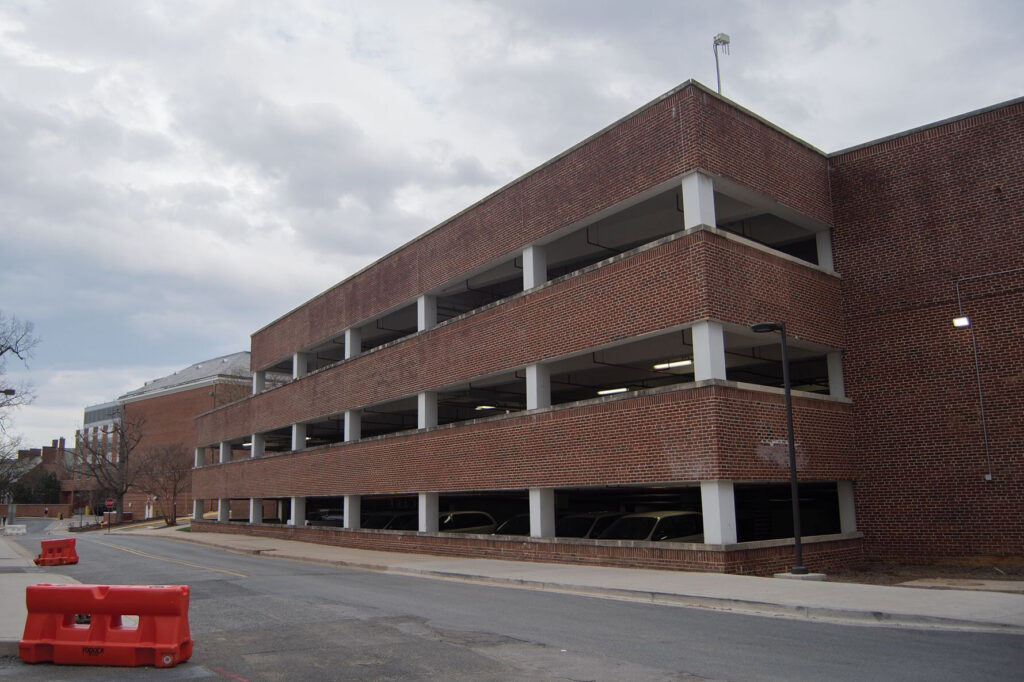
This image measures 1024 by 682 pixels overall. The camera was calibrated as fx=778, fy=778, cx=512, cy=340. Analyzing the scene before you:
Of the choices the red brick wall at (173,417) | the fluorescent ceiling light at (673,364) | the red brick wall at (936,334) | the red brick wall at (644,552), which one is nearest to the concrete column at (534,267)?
the fluorescent ceiling light at (673,364)

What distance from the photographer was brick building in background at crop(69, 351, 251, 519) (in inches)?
3086

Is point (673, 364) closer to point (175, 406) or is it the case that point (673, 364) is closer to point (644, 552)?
point (644, 552)

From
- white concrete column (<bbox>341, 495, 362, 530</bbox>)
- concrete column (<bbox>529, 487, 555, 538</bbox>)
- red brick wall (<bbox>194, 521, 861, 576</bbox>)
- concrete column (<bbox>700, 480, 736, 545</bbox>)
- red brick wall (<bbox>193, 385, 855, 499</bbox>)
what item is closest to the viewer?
concrete column (<bbox>700, 480, 736, 545</bbox>)

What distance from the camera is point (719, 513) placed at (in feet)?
52.1

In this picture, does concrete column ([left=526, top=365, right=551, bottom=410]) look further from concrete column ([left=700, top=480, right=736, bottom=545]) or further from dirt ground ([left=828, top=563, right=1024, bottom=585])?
dirt ground ([left=828, top=563, right=1024, bottom=585])

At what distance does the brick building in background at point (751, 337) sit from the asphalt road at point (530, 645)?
5.67 meters

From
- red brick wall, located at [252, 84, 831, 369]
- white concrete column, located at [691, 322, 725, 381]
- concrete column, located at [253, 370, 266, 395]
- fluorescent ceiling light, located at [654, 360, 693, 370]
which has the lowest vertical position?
white concrete column, located at [691, 322, 725, 381]

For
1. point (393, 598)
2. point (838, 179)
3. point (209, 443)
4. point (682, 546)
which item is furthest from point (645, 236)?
point (209, 443)

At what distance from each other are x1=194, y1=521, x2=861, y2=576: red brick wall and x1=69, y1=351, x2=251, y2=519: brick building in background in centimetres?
5661

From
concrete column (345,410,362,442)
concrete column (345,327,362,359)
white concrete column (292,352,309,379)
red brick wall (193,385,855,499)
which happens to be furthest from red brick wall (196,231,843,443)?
white concrete column (292,352,309,379)

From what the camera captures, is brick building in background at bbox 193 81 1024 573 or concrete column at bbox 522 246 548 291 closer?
brick building in background at bbox 193 81 1024 573

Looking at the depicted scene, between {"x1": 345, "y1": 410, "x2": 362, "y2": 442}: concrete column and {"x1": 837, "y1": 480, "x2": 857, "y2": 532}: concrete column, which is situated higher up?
{"x1": 345, "y1": 410, "x2": 362, "y2": 442}: concrete column

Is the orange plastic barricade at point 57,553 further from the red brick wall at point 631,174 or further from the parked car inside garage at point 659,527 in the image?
the parked car inside garage at point 659,527

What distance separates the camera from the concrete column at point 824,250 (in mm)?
21016
